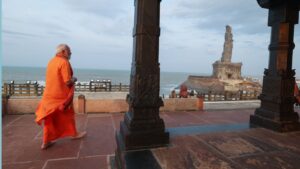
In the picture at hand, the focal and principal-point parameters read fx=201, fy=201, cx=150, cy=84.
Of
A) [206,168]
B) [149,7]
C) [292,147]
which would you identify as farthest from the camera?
[292,147]

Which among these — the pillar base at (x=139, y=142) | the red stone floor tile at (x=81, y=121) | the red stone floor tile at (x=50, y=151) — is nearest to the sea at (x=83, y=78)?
the red stone floor tile at (x=81, y=121)

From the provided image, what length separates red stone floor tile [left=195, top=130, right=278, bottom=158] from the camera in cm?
295

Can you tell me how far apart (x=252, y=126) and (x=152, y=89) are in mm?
2750

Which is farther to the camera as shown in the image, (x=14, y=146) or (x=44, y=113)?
(x=14, y=146)

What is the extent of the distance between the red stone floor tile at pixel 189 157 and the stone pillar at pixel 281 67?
207 cm

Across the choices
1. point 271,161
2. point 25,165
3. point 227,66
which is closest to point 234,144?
point 271,161

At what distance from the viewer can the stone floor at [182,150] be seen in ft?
8.63

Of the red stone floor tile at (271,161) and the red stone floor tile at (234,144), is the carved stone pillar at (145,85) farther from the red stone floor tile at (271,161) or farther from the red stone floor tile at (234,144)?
the red stone floor tile at (271,161)

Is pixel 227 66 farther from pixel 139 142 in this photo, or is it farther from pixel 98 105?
pixel 139 142

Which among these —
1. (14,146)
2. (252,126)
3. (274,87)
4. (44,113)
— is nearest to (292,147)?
(252,126)

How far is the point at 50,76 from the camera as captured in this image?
3.88 meters

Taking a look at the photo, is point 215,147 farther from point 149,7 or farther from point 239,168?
point 149,7

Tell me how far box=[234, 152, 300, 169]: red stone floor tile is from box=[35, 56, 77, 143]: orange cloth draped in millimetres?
3242

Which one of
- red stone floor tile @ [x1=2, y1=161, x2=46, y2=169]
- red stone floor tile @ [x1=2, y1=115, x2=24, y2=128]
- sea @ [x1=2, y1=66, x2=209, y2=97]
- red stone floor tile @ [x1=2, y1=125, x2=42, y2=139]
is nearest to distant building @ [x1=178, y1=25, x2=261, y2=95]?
sea @ [x1=2, y1=66, x2=209, y2=97]
